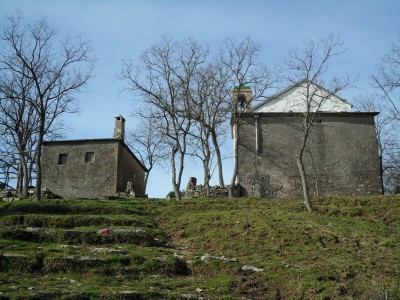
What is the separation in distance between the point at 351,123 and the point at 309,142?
129 inches

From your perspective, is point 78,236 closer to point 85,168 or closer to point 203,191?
point 203,191

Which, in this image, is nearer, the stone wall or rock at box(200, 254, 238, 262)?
rock at box(200, 254, 238, 262)

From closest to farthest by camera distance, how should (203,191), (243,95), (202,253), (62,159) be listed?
(202,253) < (203,191) < (62,159) < (243,95)

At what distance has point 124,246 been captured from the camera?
1495cm

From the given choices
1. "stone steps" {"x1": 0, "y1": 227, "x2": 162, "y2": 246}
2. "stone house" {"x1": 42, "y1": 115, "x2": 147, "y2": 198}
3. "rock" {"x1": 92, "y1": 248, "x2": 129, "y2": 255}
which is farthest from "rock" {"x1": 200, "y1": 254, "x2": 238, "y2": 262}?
"stone house" {"x1": 42, "y1": 115, "x2": 147, "y2": 198}

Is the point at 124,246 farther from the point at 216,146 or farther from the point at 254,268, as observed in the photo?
the point at 216,146

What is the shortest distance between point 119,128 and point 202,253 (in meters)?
21.6

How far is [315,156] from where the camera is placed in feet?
104

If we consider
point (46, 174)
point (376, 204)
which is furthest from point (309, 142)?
point (46, 174)

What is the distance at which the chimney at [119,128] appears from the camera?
114 feet

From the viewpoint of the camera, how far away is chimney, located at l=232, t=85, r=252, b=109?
109 feet

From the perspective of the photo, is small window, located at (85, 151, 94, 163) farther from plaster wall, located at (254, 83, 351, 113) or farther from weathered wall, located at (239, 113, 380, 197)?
plaster wall, located at (254, 83, 351, 113)

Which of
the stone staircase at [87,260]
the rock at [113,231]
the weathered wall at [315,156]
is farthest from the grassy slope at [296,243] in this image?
the weathered wall at [315,156]

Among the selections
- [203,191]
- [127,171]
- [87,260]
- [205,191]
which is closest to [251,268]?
[87,260]
